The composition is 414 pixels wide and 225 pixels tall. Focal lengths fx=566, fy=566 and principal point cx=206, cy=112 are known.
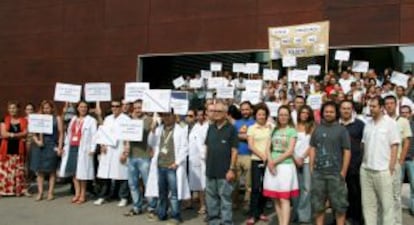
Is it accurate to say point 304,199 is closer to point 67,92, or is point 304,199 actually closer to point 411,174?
point 411,174

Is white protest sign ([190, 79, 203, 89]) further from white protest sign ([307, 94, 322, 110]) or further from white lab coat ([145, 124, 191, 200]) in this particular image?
white lab coat ([145, 124, 191, 200])

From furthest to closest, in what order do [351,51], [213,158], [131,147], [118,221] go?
[351,51] → [131,147] → [118,221] → [213,158]

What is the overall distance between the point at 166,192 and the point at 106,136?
1989 mm

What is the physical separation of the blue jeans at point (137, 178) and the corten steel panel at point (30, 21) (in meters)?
12.9

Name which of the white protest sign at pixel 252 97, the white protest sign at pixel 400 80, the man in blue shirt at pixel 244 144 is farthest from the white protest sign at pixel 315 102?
the white protest sign at pixel 400 80

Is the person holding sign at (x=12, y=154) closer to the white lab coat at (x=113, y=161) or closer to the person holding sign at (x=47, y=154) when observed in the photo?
the person holding sign at (x=47, y=154)

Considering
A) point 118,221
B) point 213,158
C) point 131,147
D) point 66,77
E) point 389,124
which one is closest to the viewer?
point 389,124

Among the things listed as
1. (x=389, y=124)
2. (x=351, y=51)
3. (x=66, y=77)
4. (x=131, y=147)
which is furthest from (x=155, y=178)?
(x=66, y=77)

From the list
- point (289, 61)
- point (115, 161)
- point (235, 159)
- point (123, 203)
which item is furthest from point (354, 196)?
point (289, 61)

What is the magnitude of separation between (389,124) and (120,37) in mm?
13715

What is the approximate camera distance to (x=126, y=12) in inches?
771

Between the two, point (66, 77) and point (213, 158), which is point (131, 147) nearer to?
point (213, 158)

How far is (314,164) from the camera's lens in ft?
24.7

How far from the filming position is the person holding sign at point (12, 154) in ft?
36.3
